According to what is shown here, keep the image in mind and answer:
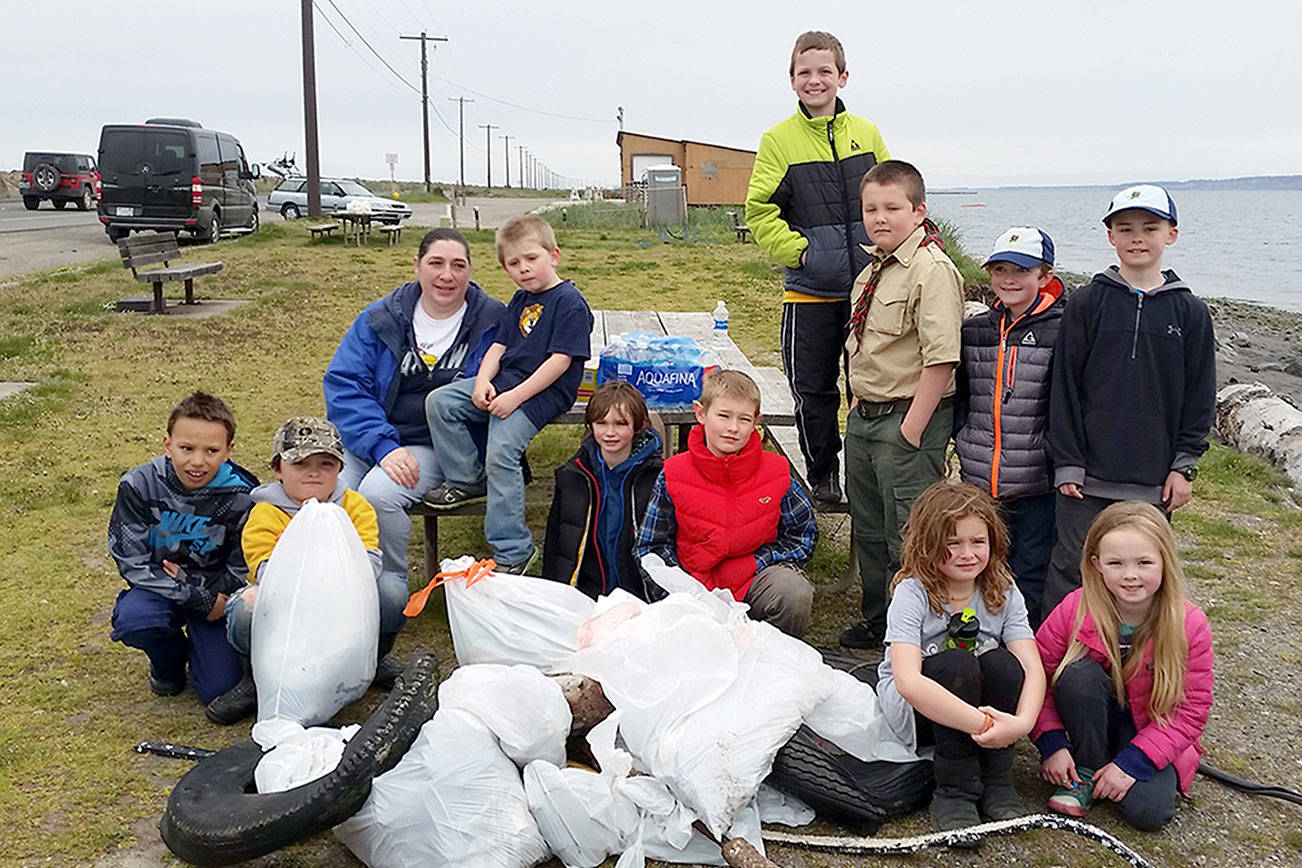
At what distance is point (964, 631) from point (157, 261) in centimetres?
1164

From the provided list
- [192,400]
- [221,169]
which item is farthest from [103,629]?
[221,169]

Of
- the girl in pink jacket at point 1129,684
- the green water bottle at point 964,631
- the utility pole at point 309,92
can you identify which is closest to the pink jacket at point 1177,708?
the girl in pink jacket at point 1129,684

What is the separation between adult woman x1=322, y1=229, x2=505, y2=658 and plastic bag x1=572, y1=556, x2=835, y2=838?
53.3 inches

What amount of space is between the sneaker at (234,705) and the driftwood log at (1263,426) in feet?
20.4

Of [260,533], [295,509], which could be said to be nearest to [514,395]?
[295,509]

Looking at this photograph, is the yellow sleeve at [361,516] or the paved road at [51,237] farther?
the paved road at [51,237]

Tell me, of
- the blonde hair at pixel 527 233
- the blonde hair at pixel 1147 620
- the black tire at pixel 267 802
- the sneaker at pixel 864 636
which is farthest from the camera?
the blonde hair at pixel 527 233

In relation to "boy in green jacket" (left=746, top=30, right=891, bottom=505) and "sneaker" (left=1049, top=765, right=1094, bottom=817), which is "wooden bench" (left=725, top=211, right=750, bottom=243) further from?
"sneaker" (left=1049, top=765, right=1094, bottom=817)

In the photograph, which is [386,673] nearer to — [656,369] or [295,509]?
[295,509]

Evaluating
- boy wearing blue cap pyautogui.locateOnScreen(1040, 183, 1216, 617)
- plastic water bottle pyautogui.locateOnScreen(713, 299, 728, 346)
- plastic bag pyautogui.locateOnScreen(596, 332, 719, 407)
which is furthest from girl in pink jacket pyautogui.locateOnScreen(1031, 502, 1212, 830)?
plastic water bottle pyautogui.locateOnScreen(713, 299, 728, 346)

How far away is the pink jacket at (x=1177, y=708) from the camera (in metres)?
3.17

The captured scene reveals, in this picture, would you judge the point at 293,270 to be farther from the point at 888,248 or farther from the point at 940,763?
the point at 940,763

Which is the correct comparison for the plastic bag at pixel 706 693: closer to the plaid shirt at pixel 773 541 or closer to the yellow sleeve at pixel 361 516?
the plaid shirt at pixel 773 541

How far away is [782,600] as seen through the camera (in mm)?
3801
